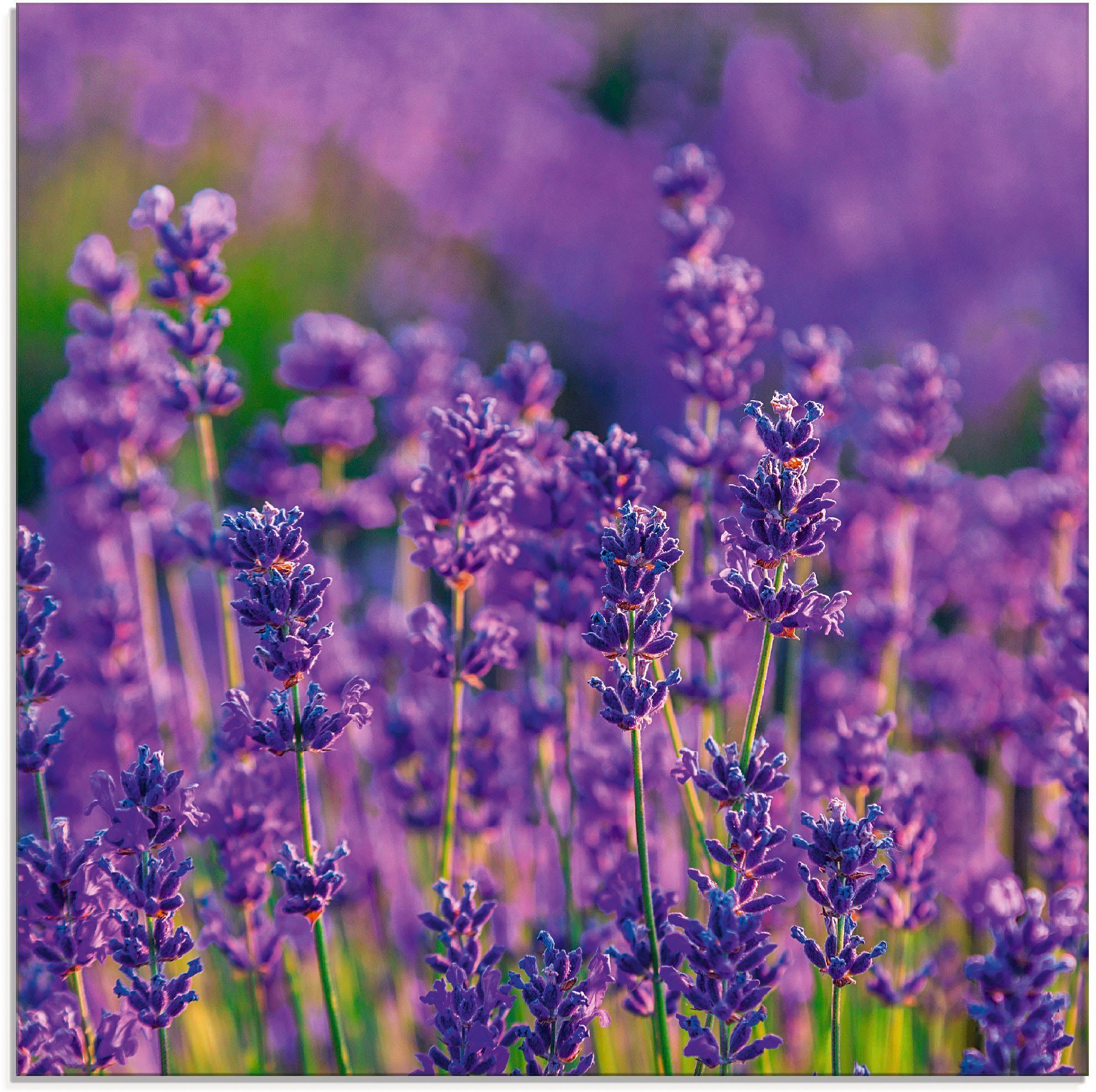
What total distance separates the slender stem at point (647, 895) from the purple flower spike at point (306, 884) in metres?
0.32

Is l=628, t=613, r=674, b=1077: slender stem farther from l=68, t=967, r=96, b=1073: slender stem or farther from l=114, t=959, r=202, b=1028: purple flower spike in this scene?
l=68, t=967, r=96, b=1073: slender stem

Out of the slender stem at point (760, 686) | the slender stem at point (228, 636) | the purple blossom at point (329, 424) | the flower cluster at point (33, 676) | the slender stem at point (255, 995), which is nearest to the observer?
the slender stem at point (760, 686)

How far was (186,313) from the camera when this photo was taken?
1.45m

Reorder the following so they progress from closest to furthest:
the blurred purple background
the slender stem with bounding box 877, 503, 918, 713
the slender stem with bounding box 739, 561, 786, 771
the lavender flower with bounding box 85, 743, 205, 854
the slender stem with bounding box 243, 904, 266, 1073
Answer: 1. the slender stem with bounding box 739, 561, 786, 771
2. the lavender flower with bounding box 85, 743, 205, 854
3. the slender stem with bounding box 243, 904, 266, 1073
4. the slender stem with bounding box 877, 503, 918, 713
5. the blurred purple background

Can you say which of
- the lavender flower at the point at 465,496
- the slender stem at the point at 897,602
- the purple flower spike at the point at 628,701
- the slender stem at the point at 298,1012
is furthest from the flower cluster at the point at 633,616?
the slender stem at the point at 897,602

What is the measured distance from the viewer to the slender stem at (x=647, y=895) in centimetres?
102

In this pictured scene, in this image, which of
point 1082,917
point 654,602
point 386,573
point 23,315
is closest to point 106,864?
point 654,602

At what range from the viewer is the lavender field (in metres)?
1.08

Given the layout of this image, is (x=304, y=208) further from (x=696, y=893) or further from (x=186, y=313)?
(x=696, y=893)

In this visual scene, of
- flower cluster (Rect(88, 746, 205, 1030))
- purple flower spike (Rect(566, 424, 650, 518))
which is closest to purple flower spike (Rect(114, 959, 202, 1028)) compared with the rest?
flower cluster (Rect(88, 746, 205, 1030))

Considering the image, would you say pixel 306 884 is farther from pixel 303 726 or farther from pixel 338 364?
pixel 338 364

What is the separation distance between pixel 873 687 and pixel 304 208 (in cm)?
329

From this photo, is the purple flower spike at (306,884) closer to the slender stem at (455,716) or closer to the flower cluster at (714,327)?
the slender stem at (455,716)

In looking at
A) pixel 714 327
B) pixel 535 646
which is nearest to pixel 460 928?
pixel 535 646
